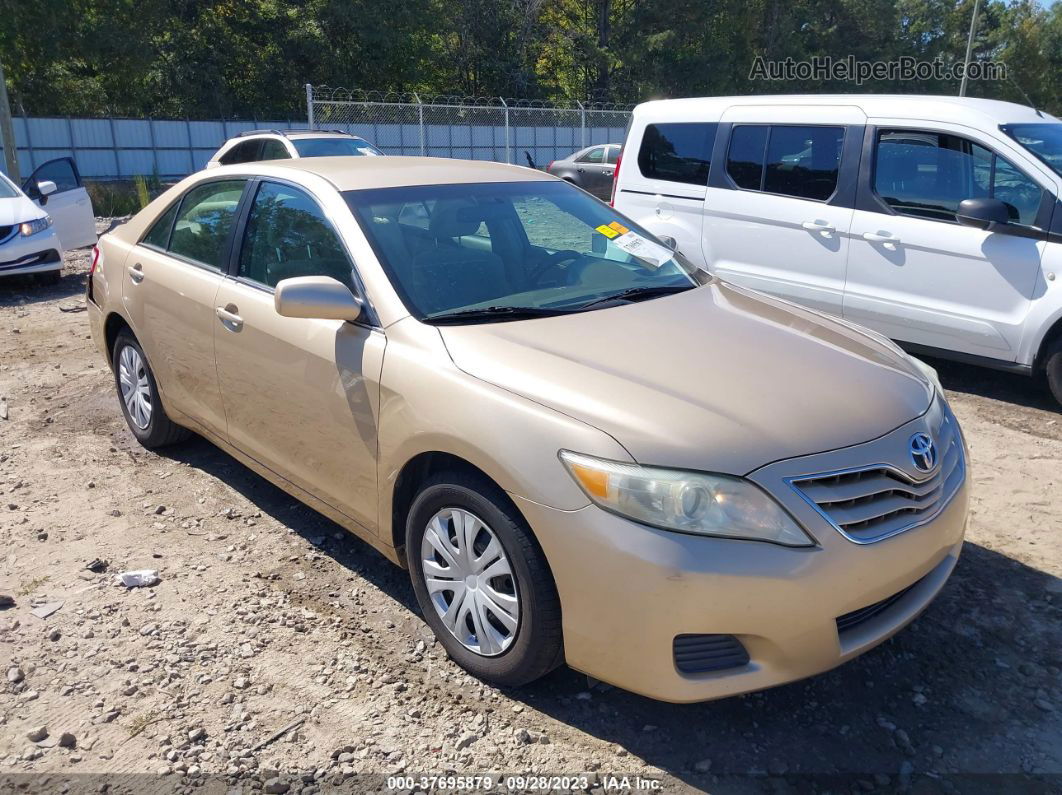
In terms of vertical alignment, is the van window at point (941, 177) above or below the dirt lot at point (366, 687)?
above

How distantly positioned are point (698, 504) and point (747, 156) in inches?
201

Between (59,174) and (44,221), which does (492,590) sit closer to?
(44,221)

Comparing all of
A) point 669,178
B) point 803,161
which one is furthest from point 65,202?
point 803,161

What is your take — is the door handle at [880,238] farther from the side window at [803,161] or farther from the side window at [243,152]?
the side window at [243,152]

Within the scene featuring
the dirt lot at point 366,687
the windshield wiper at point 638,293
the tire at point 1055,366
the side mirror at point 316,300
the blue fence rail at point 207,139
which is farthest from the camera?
the blue fence rail at point 207,139

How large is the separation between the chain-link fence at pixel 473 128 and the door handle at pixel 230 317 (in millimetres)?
18718

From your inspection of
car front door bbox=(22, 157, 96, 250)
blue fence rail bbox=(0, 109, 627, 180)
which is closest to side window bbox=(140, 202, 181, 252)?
car front door bbox=(22, 157, 96, 250)

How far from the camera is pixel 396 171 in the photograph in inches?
152

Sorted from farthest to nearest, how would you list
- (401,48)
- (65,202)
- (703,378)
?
(401,48) < (65,202) < (703,378)

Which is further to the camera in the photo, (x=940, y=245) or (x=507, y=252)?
(x=940, y=245)

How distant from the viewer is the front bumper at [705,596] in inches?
93.4

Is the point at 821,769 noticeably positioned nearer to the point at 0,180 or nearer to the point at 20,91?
the point at 0,180

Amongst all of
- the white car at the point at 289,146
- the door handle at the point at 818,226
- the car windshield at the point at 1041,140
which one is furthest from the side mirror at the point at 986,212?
the white car at the point at 289,146

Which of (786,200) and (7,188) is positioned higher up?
(786,200)
